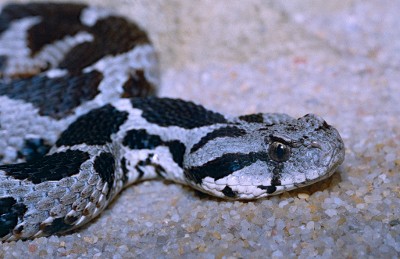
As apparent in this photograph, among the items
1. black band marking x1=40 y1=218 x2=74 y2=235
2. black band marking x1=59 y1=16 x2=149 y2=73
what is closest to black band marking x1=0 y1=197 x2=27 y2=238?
black band marking x1=40 y1=218 x2=74 y2=235

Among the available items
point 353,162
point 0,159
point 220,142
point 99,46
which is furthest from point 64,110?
point 353,162

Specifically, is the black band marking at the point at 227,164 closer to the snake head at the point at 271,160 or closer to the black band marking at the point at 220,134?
the snake head at the point at 271,160

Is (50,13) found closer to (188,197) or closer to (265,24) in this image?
(265,24)

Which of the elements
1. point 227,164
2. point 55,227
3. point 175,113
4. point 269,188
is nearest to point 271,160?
point 269,188

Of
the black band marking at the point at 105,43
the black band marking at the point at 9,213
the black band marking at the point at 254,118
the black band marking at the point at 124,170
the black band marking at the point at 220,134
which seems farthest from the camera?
the black band marking at the point at 105,43

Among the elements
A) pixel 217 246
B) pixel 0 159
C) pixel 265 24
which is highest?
pixel 265 24

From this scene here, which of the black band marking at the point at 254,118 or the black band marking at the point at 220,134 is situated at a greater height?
the black band marking at the point at 254,118

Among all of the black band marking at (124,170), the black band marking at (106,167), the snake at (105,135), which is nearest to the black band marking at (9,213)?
the snake at (105,135)
